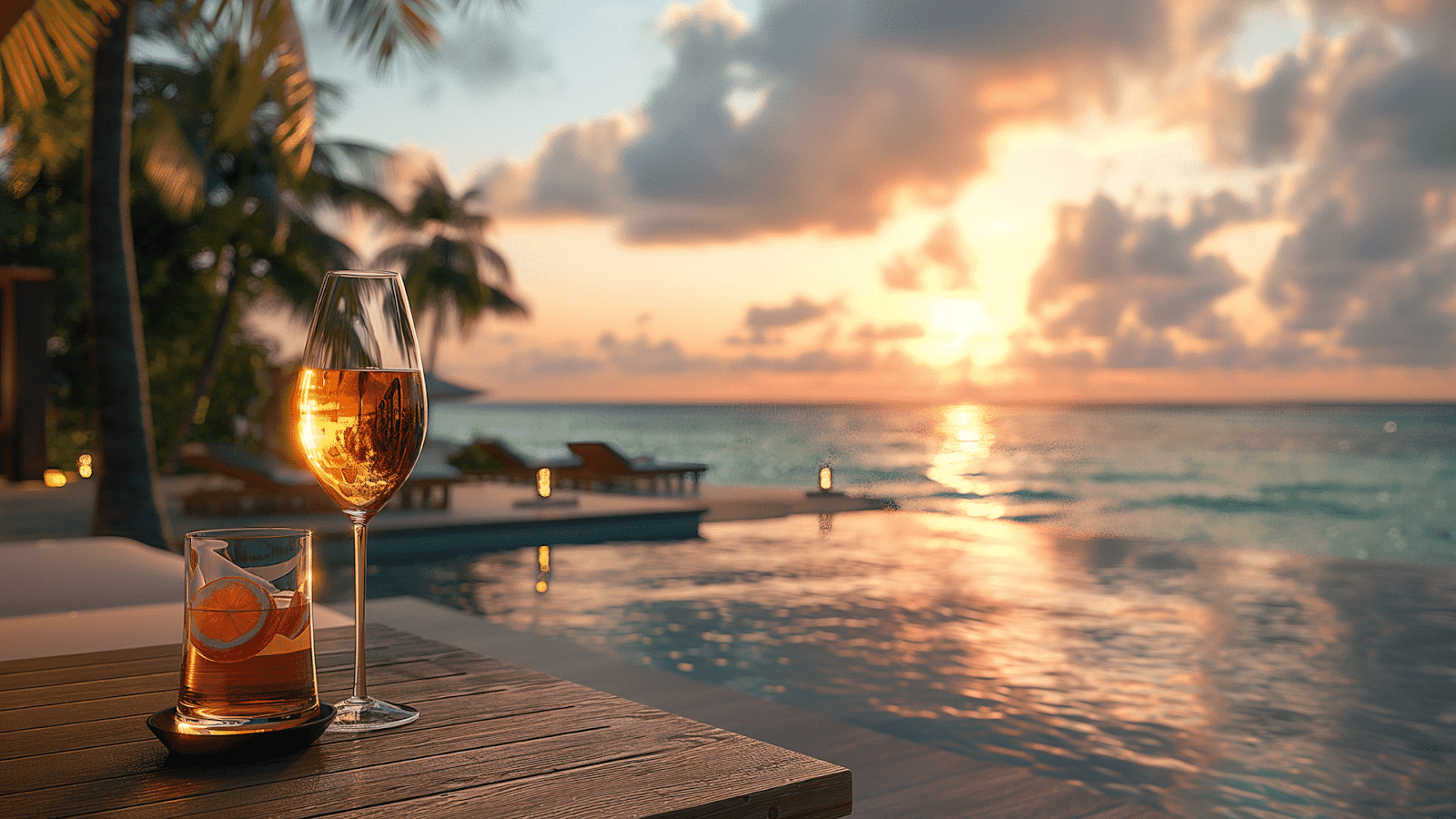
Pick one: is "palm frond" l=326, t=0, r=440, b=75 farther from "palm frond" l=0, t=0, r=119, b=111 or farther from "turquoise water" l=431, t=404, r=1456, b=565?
"turquoise water" l=431, t=404, r=1456, b=565

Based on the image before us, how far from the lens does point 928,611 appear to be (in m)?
7.59

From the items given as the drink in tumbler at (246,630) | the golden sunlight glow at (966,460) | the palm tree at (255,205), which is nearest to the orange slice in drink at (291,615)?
the drink in tumbler at (246,630)

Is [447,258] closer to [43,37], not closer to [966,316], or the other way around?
[966,316]

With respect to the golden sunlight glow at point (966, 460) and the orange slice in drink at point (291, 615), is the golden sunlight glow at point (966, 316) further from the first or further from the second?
the orange slice in drink at point (291, 615)

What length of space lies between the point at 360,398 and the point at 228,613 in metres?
0.21

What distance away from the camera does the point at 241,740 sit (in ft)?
2.75

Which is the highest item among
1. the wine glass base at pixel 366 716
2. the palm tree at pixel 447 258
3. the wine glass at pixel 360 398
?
the palm tree at pixel 447 258

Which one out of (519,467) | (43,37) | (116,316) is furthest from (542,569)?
(519,467)

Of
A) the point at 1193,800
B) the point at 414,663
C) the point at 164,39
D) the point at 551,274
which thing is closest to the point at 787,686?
the point at 1193,800

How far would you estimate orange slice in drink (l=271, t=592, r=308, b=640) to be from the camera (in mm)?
840

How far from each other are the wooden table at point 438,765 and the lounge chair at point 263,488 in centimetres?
1009

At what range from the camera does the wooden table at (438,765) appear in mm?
772

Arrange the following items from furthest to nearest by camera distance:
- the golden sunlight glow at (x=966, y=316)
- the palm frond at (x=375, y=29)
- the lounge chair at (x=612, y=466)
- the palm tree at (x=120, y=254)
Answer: the golden sunlight glow at (x=966, y=316) → the lounge chair at (x=612, y=466) → the palm frond at (x=375, y=29) → the palm tree at (x=120, y=254)

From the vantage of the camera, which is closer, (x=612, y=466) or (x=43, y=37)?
(x=43, y=37)
